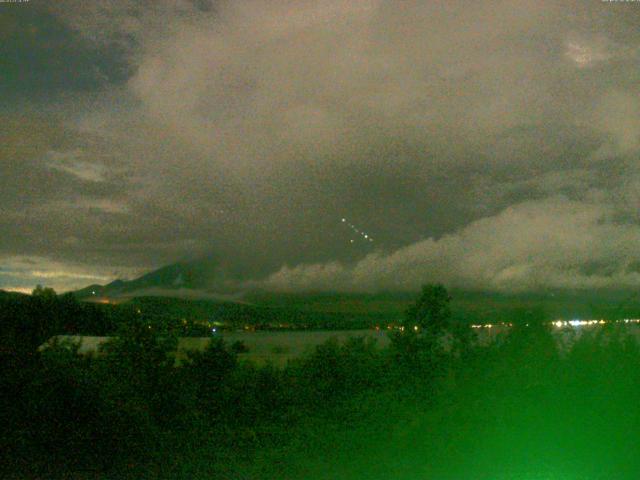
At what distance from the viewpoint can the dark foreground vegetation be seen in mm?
8695

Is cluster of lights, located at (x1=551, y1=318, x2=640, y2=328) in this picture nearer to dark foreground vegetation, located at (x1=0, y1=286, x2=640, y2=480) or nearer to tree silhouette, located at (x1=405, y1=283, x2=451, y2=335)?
dark foreground vegetation, located at (x1=0, y1=286, x2=640, y2=480)

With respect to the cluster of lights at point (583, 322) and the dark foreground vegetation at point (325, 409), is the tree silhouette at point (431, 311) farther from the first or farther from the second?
the cluster of lights at point (583, 322)

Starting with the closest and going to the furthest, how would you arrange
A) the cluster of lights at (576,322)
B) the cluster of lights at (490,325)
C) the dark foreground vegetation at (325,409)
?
the dark foreground vegetation at (325,409) < the cluster of lights at (576,322) < the cluster of lights at (490,325)

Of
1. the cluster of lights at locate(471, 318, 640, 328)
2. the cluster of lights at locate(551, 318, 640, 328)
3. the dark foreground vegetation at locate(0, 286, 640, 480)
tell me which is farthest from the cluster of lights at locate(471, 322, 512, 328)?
the cluster of lights at locate(551, 318, 640, 328)

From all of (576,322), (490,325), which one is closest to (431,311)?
(490,325)

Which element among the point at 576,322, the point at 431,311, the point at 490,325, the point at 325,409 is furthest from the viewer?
the point at 431,311

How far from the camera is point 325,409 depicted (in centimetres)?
1155

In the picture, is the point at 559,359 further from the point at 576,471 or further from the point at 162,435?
the point at 162,435

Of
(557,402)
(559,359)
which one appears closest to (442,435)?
(557,402)

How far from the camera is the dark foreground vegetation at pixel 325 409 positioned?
8.70 meters

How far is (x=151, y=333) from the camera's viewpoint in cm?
1149

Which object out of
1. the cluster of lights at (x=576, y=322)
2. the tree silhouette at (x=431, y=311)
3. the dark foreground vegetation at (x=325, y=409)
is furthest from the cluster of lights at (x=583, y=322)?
the tree silhouette at (x=431, y=311)

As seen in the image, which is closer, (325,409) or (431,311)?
(325,409)

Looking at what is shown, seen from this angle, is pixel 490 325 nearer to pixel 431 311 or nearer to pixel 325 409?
pixel 431 311
